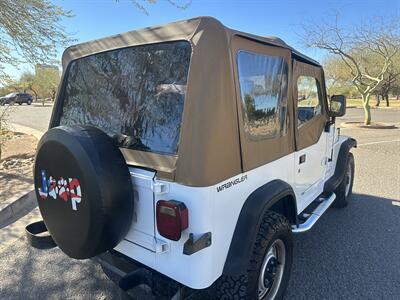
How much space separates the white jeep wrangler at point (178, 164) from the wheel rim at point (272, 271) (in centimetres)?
1

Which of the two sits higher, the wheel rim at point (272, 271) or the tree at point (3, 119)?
the tree at point (3, 119)

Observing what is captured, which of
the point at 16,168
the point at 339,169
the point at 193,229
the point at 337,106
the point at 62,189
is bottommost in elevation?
the point at 16,168

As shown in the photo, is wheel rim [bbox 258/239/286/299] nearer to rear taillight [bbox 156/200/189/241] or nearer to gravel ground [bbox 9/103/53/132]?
rear taillight [bbox 156/200/189/241]

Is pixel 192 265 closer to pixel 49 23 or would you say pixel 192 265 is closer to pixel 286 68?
pixel 286 68

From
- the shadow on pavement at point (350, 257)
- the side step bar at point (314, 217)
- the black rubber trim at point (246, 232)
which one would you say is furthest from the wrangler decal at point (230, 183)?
A: the shadow on pavement at point (350, 257)

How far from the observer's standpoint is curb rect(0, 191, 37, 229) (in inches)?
165

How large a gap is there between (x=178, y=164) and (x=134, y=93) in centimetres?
71

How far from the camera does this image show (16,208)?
4480mm

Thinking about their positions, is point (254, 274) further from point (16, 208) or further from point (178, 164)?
point (16, 208)

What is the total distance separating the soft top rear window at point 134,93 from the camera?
1959 mm

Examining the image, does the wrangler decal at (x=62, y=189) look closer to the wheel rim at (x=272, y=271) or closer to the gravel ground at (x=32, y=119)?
the wheel rim at (x=272, y=271)

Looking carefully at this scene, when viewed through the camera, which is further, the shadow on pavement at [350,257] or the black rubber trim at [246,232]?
the shadow on pavement at [350,257]

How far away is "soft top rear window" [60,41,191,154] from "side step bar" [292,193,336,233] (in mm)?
1489

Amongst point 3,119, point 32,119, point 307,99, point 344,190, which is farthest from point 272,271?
point 32,119
